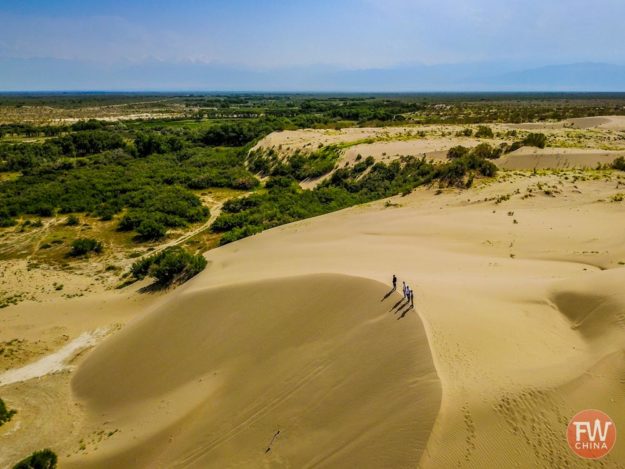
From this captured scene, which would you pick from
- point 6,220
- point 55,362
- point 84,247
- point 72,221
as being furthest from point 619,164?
point 6,220

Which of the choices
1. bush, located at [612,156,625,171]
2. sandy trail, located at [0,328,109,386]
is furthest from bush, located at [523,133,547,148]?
sandy trail, located at [0,328,109,386]

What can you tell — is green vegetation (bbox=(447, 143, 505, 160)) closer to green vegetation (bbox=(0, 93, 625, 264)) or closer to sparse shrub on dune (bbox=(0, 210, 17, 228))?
green vegetation (bbox=(0, 93, 625, 264))

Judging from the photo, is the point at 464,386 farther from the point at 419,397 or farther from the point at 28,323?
the point at 28,323

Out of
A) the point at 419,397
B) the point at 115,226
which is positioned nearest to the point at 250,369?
the point at 419,397

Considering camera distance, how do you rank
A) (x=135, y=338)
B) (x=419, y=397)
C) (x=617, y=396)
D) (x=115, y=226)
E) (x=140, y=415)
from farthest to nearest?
(x=115, y=226) < (x=135, y=338) < (x=140, y=415) < (x=419, y=397) < (x=617, y=396)

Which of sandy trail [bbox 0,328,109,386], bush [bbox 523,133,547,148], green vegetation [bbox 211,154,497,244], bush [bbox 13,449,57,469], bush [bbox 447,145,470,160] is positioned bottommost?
sandy trail [bbox 0,328,109,386]

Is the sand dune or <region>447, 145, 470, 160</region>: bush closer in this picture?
the sand dune

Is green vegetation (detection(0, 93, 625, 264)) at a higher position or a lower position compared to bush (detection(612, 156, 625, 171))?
lower

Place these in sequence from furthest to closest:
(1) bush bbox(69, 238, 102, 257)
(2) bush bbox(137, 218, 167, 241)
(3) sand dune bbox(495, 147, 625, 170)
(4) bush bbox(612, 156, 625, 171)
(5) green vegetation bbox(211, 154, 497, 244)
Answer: (3) sand dune bbox(495, 147, 625, 170) → (5) green vegetation bbox(211, 154, 497, 244) → (4) bush bbox(612, 156, 625, 171) → (2) bush bbox(137, 218, 167, 241) → (1) bush bbox(69, 238, 102, 257)
